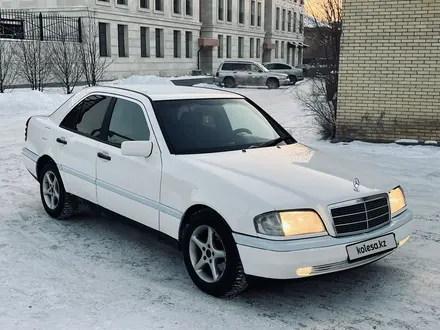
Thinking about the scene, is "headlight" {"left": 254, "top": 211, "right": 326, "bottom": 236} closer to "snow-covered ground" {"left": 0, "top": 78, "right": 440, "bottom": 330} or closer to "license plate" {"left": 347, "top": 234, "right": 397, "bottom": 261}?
"license plate" {"left": 347, "top": 234, "right": 397, "bottom": 261}

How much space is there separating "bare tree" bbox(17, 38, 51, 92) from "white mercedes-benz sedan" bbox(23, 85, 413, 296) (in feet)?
57.8

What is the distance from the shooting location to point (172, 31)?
39.9 meters

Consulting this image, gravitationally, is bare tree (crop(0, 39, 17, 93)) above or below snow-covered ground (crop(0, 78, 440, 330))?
above

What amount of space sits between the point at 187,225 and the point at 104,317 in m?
0.93

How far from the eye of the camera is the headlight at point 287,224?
3484 millimetres

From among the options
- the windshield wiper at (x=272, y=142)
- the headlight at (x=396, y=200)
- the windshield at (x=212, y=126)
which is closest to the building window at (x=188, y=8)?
the windshield at (x=212, y=126)

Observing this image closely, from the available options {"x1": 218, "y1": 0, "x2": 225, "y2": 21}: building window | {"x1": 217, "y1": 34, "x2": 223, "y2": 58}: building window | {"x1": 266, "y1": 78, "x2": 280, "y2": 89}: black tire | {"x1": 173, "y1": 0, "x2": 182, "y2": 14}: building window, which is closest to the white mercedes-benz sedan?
{"x1": 266, "y1": 78, "x2": 280, "y2": 89}: black tire

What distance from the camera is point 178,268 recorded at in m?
4.47

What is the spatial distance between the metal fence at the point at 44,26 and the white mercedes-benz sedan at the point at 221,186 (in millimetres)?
24014

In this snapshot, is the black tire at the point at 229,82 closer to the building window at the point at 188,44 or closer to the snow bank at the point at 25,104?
the building window at the point at 188,44

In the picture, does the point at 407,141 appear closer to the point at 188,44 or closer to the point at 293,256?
the point at 293,256

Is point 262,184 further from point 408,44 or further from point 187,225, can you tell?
point 408,44

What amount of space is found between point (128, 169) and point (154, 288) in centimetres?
112

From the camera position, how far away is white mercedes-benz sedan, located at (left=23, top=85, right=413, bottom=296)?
3.51 meters
